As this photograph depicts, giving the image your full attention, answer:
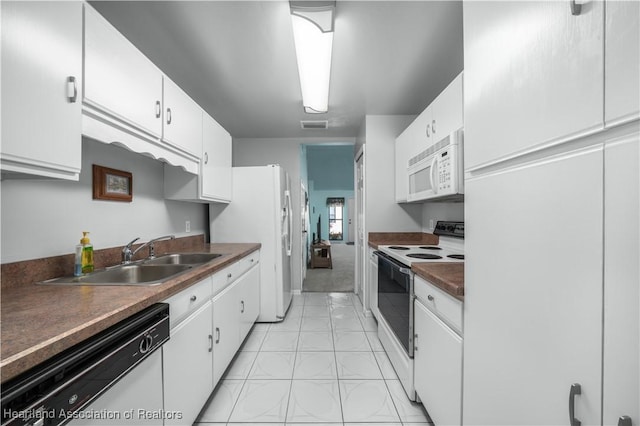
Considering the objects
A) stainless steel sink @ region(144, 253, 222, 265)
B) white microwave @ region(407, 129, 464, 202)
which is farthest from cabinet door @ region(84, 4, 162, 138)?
white microwave @ region(407, 129, 464, 202)

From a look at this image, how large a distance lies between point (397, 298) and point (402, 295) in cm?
12

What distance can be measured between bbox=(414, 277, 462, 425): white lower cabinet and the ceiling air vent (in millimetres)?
2510

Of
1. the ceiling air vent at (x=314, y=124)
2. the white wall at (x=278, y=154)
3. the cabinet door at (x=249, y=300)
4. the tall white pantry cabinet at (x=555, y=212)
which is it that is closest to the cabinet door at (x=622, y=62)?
the tall white pantry cabinet at (x=555, y=212)

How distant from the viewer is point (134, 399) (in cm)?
95

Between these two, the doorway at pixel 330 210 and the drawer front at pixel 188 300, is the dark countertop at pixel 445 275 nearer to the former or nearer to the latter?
the drawer front at pixel 188 300

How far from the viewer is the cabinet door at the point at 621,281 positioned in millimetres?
499

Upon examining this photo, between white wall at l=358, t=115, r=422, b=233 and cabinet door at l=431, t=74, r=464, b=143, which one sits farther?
white wall at l=358, t=115, r=422, b=233

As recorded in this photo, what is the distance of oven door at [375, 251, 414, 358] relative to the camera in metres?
1.68

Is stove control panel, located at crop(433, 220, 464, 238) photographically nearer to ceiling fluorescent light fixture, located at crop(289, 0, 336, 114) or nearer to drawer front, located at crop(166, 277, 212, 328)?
ceiling fluorescent light fixture, located at crop(289, 0, 336, 114)

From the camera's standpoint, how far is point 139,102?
1.42 metres

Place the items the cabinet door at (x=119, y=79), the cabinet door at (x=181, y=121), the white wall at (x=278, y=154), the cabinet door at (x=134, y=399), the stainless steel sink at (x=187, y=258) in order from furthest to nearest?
the white wall at (x=278, y=154)
the stainless steel sink at (x=187, y=258)
the cabinet door at (x=181, y=121)
the cabinet door at (x=119, y=79)
the cabinet door at (x=134, y=399)

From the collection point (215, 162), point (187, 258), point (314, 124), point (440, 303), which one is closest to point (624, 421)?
point (440, 303)

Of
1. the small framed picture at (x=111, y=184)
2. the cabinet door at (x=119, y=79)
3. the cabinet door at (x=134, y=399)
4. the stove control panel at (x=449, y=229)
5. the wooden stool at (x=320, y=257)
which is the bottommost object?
the wooden stool at (x=320, y=257)

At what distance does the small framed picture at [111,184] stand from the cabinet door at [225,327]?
0.93m
